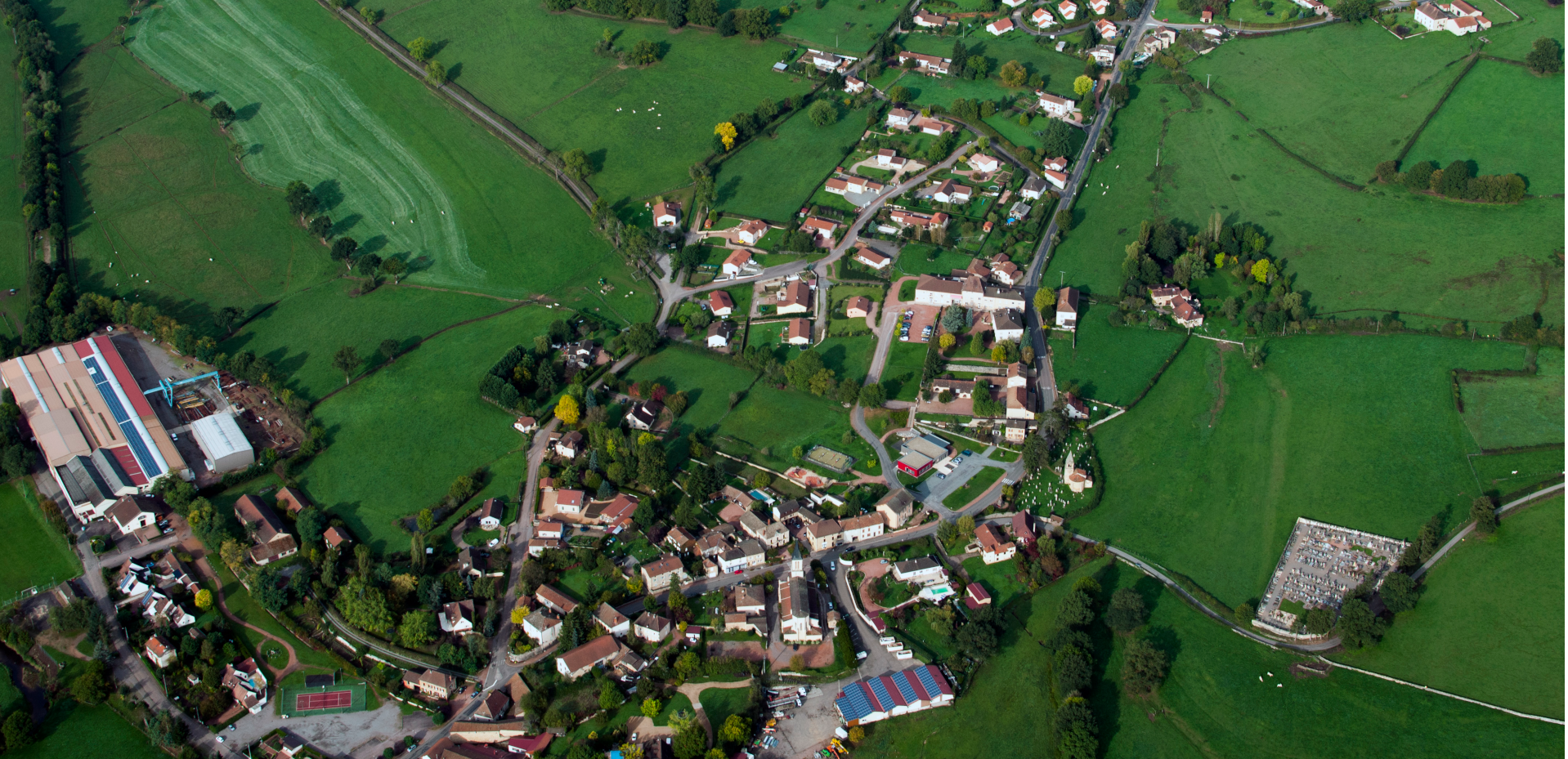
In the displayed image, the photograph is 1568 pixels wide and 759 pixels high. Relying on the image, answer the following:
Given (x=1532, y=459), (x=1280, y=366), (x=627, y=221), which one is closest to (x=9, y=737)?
(x=627, y=221)

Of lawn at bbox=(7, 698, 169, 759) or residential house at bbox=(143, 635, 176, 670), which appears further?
residential house at bbox=(143, 635, 176, 670)

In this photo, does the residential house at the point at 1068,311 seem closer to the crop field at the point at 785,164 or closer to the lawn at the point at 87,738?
the crop field at the point at 785,164

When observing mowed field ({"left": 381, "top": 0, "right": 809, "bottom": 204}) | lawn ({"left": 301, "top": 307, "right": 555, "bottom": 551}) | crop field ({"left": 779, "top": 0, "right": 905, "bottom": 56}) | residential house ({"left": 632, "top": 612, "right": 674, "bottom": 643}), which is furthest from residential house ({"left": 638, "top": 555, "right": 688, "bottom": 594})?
crop field ({"left": 779, "top": 0, "right": 905, "bottom": 56})

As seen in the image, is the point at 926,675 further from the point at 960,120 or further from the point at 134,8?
the point at 134,8

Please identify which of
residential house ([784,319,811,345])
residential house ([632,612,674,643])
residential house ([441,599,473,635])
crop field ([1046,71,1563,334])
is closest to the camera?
residential house ([632,612,674,643])

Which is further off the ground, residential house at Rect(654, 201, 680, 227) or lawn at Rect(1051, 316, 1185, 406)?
residential house at Rect(654, 201, 680, 227)

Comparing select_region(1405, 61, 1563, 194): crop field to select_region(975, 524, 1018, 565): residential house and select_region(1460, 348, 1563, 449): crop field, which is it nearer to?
select_region(1460, 348, 1563, 449): crop field
